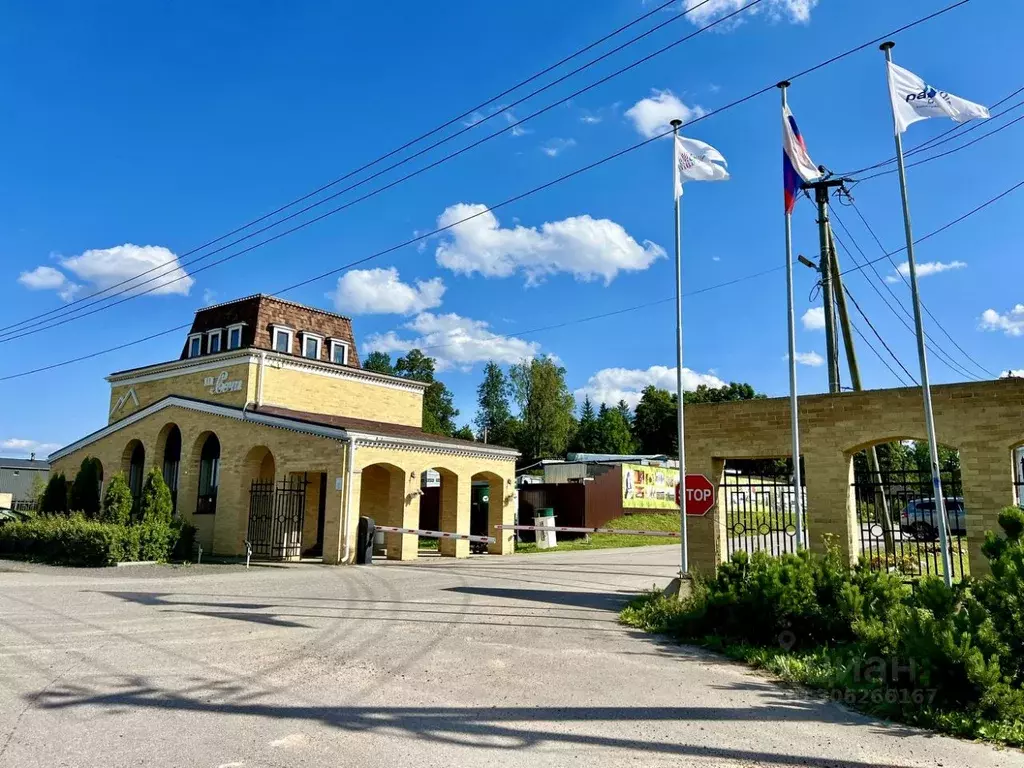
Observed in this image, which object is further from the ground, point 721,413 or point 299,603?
point 721,413

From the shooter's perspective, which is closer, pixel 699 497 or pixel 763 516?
pixel 699 497

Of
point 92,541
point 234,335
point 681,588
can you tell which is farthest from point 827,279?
point 234,335

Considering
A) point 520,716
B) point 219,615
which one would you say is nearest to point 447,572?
point 219,615

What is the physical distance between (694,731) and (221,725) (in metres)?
3.80

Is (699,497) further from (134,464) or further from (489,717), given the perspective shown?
(134,464)

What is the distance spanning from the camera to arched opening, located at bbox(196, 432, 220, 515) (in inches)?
1001

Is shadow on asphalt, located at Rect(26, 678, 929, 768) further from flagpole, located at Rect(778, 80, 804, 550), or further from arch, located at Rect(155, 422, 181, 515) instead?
arch, located at Rect(155, 422, 181, 515)

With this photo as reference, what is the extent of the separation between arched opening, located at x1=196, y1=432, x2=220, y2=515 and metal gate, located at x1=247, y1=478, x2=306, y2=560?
2913 mm

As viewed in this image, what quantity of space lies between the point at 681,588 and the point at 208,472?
19.3 metres

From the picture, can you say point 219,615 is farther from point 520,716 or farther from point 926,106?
point 926,106

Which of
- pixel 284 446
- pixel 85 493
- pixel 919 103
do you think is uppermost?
pixel 919 103

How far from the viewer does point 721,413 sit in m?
13.2

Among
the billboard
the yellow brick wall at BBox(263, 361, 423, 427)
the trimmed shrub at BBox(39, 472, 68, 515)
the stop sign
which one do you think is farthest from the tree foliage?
the stop sign

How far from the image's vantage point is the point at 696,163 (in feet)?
42.5
